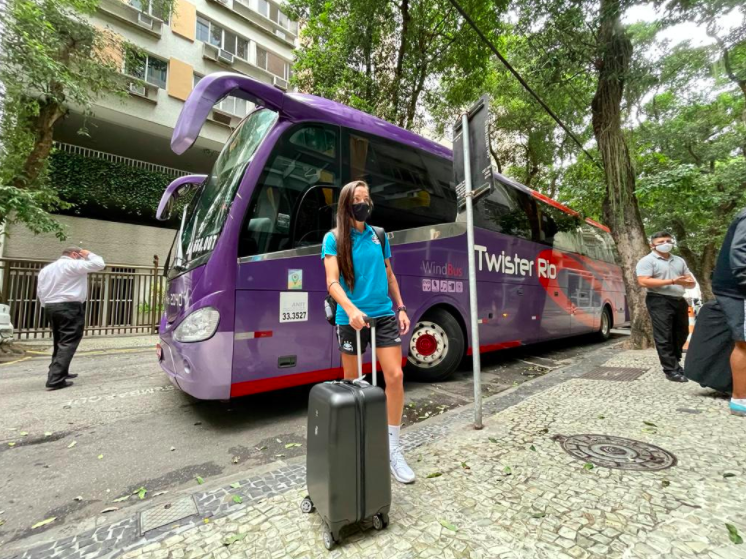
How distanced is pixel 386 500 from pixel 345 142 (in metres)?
3.41

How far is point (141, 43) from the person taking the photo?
46.1 ft

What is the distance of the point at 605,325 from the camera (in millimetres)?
9820

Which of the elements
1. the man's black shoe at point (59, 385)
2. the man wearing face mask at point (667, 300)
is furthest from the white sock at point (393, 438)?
the man's black shoe at point (59, 385)

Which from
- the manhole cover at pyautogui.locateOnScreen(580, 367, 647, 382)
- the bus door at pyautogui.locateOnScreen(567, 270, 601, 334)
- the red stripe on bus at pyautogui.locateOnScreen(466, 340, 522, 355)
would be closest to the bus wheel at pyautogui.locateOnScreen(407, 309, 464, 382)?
the red stripe on bus at pyautogui.locateOnScreen(466, 340, 522, 355)

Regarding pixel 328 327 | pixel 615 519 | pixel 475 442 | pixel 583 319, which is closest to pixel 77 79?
pixel 328 327

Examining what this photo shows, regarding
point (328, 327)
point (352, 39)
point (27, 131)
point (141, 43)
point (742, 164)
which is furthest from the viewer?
point (141, 43)

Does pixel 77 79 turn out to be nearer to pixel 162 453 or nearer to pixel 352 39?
pixel 352 39

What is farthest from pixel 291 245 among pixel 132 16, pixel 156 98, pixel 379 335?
pixel 132 16

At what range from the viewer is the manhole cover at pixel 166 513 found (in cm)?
195

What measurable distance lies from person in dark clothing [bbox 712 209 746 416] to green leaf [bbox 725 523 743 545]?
2107 millimetres

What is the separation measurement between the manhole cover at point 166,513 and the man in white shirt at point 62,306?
3763 mm

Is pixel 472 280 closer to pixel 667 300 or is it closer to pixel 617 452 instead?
pixel 617 452

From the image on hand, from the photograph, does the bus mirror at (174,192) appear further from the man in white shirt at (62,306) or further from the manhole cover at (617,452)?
the manhole cover at (617,452)

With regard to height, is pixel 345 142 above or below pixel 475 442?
above
